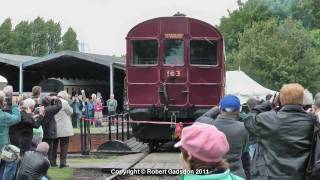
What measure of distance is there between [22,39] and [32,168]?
86284 mm

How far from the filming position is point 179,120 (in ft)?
61.5

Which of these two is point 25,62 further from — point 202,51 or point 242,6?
point 242,6

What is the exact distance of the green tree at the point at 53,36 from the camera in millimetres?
106250

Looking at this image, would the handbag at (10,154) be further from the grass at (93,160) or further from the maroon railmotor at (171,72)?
the maroon railmotor at (171,72)

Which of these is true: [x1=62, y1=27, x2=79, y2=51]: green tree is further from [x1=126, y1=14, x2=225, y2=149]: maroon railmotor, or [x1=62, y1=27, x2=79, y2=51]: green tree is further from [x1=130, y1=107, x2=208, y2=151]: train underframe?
[x1=130, y1=107, x2=208, y2=151]: train underframe

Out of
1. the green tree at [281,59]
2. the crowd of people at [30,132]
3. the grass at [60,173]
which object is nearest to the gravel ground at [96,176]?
the grass at [60,173]

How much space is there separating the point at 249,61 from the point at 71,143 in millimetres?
38545

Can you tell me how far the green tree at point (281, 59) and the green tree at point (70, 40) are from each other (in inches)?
2089

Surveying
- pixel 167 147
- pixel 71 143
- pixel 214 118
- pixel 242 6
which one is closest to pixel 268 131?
pixel 214 118

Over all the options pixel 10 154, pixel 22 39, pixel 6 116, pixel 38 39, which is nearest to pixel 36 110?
pixel 6 116

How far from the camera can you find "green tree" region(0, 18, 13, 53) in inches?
3344

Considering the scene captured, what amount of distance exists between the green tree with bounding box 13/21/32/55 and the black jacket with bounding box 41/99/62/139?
2945 inches

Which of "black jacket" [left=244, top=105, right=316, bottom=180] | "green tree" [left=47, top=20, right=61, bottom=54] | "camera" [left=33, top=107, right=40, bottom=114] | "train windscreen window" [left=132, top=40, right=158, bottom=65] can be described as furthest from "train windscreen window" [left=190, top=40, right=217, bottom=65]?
"green tree" [left=47, top=20, right=61, bottom=54]

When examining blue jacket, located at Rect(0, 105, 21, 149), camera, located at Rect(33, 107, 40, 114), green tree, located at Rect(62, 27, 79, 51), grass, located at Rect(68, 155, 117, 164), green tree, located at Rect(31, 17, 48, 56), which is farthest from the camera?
green tree, located at Rect(62, 27, 79, 51)
